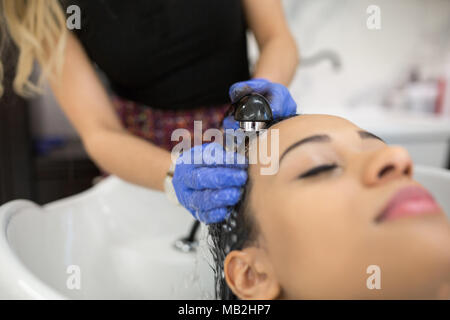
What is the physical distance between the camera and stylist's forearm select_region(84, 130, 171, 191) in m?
0.79

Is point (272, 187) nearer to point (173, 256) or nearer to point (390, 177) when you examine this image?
point (390, 177)

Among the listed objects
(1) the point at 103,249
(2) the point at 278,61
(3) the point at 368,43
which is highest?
(3) the point at 368,43

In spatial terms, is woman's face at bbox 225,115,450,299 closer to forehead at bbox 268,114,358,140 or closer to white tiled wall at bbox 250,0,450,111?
forehead at bbox 268,114,358,140

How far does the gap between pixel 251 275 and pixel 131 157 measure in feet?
1.35

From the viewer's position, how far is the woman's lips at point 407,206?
44 cm

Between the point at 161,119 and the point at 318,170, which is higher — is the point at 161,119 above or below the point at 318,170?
above

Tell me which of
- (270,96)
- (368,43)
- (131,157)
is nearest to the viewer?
(270,96)

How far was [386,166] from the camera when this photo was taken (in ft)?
1.52

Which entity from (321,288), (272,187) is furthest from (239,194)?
(321,288)

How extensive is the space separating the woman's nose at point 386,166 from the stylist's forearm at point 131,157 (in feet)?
1.36

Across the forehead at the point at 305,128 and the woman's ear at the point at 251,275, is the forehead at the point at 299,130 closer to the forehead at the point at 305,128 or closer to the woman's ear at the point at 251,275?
the forehead at the point at 305,128

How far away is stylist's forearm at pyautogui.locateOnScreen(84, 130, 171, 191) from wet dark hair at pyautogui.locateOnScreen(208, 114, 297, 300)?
0.71ft

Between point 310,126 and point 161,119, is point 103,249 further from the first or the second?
point 310,126

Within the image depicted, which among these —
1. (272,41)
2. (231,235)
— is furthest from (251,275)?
(272,41)
